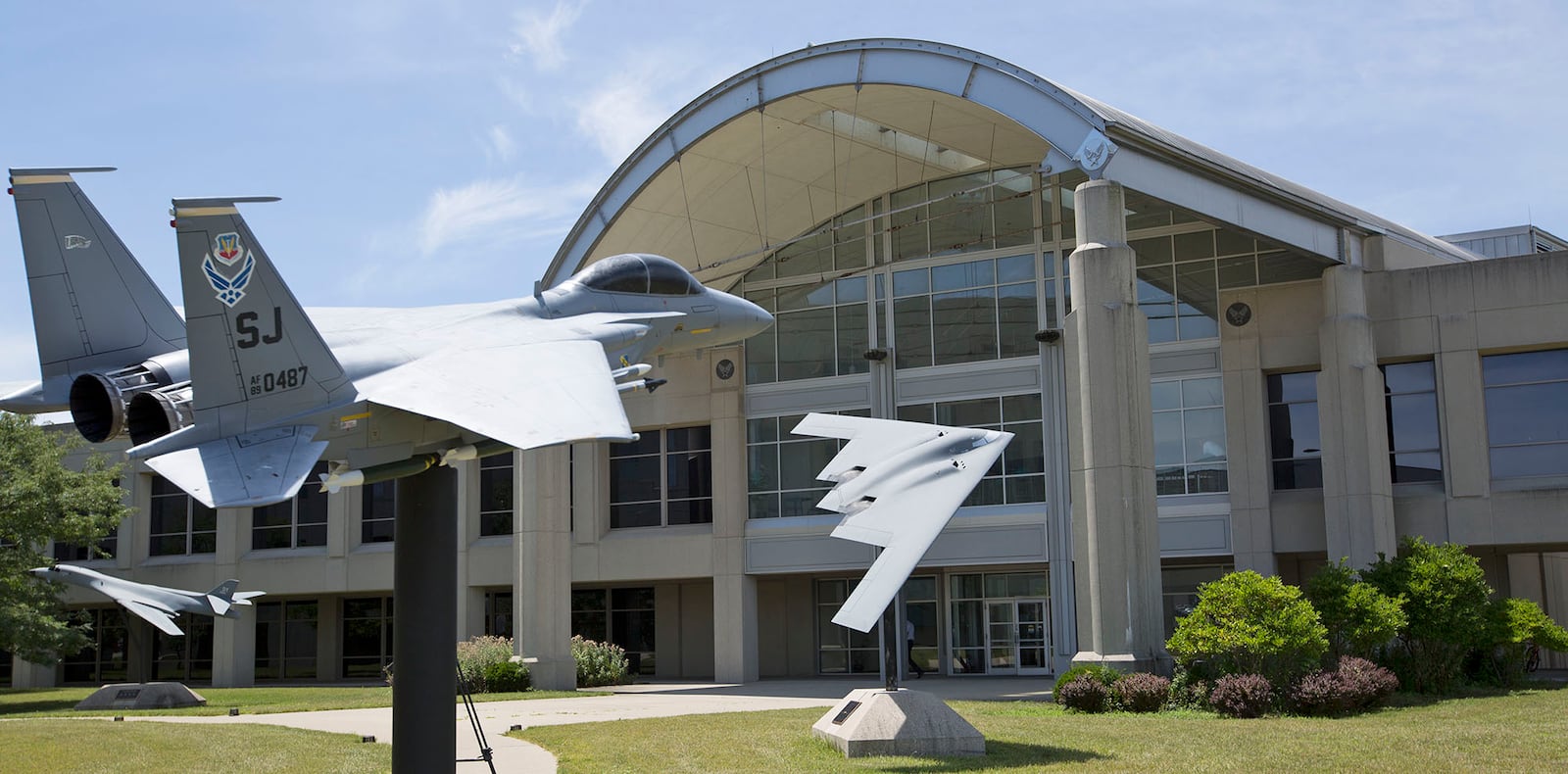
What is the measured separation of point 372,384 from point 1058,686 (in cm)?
1455

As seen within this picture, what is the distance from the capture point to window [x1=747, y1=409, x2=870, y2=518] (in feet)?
117

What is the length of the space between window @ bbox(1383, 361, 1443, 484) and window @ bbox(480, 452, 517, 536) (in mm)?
24211

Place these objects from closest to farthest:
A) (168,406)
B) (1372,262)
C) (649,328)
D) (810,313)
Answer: (168,406) → (649,328) → (1372,262) → (810,313)

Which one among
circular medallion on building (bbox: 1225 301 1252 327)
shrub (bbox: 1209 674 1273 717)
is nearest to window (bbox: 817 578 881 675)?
circular medallion on building (bbox: 1225 301 1252 327)

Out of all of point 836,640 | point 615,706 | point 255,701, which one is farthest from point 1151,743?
point 255,701

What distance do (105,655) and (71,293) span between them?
137ft

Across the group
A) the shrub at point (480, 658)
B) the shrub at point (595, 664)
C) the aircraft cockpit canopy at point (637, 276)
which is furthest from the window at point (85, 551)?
the aircraft cockpit canopy at point (637, 276)

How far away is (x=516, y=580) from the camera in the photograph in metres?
33.1

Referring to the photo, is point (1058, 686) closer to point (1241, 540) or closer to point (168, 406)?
point (1241, 540)

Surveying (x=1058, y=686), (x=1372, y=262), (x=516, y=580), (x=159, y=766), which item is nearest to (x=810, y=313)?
(x=516, y=580)

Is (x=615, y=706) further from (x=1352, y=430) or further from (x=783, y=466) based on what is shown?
(x=1352, y=430)

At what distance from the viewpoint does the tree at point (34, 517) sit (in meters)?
32.0

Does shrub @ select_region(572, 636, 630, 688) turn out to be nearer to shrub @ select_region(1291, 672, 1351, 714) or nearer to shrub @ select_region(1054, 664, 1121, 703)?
shrub @ select_region(1054, 664, 1121, 703)

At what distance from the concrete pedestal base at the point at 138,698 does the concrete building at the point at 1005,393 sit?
7805 millimetres
